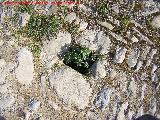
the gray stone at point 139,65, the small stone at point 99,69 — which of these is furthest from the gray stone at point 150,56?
the small stone at point 99,69

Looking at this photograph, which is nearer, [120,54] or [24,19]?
[24,19]

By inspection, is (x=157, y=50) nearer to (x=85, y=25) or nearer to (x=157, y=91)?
(x=157, y=91)

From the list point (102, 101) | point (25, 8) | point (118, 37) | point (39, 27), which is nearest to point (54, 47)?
point (39, 27)

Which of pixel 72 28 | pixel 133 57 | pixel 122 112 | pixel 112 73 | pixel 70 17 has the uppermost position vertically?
pixel 70 17

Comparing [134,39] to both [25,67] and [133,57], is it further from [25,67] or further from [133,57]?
[25,67]

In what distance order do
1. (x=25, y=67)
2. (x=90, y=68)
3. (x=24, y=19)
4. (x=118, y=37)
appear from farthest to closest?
1. (x=118, y=37)
2. (x=90, y=68)
3. (x=24, y=19)
4. (x=25, y=67)

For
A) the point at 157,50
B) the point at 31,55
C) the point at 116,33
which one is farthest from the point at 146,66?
the point at 31,55

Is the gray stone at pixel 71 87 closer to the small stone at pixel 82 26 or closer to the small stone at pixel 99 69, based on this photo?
the small stone at pixel 99 69
